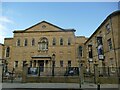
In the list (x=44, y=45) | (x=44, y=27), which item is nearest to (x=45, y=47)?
(x=44, y=45)

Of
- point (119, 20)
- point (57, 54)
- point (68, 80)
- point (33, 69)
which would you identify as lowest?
point (68, 80)

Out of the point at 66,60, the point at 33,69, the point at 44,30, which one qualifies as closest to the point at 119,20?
the point at 33,69

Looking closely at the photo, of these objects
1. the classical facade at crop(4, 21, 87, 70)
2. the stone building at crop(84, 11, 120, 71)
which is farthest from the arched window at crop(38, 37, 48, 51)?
the stone building at crop(84, 11, 120, 71)

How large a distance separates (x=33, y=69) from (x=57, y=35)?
20.3m

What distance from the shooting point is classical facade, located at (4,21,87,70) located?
4072cm

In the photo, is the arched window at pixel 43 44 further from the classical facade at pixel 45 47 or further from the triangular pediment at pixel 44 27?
the triangular pediment at pixel 44 27

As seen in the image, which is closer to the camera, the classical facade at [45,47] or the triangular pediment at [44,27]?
the classical facade at [45,47]

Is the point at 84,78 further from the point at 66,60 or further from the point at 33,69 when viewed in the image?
the point at 66,60

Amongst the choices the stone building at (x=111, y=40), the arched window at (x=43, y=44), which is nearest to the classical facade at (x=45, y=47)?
the arched window at (x=43, y=44)

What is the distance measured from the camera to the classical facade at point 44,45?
134 ft

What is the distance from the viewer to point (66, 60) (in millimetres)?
40562

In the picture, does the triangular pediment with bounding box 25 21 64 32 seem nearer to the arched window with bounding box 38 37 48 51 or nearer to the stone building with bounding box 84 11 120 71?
the arched window with bounding box 38 37 48 51

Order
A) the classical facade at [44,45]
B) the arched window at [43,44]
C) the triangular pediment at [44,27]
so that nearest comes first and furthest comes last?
the classical facade at [44,45]
the arched window at [43,44]
the triangular pediment at [44,27]

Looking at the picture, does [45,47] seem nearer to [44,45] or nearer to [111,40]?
[44,45]
